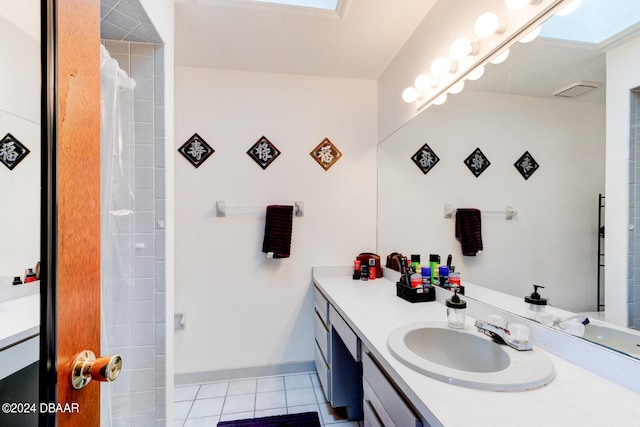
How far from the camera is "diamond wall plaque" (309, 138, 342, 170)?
2.25m

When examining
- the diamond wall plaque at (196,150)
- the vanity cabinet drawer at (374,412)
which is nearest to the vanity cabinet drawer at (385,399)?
the vanity cabinet drawer at (374,412)

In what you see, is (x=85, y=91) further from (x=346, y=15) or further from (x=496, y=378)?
(x=346, y=15)

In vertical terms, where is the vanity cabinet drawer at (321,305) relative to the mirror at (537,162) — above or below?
below

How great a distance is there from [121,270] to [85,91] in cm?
70

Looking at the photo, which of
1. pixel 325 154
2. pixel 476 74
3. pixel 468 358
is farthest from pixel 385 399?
pixel 325 154

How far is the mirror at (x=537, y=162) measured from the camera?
90cm

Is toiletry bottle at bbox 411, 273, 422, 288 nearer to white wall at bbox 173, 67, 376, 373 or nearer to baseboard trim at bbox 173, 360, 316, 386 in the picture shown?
white wall at bbox 173, 67, 376, 373

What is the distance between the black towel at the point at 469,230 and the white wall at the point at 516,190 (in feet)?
0.12

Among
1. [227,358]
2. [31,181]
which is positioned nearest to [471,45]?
[31,181]

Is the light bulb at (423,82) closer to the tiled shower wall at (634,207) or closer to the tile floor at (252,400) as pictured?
the tiled shower wall at (634,207)

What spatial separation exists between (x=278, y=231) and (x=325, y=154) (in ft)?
2.34

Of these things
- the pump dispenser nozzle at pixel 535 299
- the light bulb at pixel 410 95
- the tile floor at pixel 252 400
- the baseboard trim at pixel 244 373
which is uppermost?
the light bulb at pixel 410 95

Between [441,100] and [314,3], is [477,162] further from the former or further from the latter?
[314,3]

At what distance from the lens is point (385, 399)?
0.96 meters
